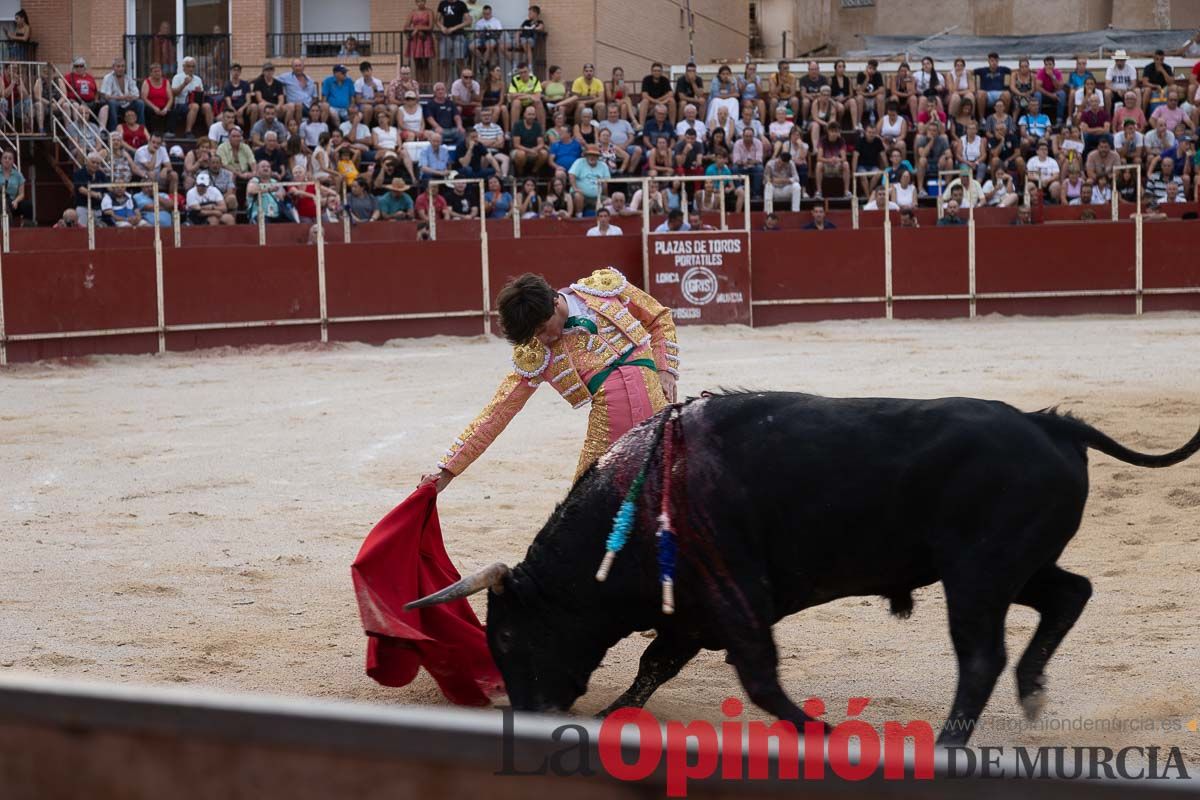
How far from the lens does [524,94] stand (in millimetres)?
17672

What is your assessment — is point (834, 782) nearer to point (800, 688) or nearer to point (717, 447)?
point (717, 447)

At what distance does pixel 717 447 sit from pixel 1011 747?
41.0 inches

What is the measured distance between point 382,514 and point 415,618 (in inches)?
110

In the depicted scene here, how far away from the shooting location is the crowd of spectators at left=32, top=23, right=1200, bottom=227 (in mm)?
15844

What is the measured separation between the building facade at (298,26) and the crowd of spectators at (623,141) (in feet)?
6.61

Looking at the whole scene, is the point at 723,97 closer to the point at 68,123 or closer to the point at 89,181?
the point at 89,181

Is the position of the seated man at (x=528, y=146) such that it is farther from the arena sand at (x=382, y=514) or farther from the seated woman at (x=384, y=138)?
the arena sand at (x=382, y=514)

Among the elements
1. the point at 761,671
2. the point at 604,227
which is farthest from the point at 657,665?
the point at 604,227

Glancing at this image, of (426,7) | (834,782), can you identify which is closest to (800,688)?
(834,782)

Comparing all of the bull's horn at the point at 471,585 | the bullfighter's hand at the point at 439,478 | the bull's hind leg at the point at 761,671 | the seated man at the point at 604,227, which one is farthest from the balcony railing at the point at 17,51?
the bull's hind leg at the point at 761,671

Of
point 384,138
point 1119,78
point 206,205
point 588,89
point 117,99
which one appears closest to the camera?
point 206,205

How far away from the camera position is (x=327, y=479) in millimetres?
7684

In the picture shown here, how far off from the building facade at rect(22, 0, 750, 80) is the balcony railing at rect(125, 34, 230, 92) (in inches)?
2.7

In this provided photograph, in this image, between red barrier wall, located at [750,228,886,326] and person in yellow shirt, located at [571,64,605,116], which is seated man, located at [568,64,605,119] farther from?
red barrier wall, located at [750,228,886,326]
